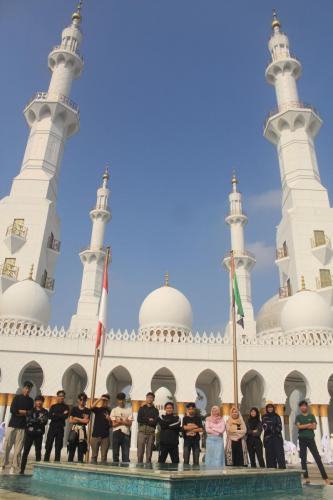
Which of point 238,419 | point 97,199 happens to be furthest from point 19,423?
point 97,199

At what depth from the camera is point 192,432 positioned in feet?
28.5

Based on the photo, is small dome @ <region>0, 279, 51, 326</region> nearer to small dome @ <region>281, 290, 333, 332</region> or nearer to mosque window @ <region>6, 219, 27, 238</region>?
mosque window @ <region>6, 219, 27, 238</region>

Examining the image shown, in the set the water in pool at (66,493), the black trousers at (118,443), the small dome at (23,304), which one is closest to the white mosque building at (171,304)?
the small dome at (23,304)

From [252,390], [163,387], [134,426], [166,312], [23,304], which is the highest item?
[166,312]

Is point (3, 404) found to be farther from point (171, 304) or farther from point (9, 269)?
point (171, 304)

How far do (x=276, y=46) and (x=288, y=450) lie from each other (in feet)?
104

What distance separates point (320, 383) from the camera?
2111 cm

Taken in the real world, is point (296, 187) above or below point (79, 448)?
above

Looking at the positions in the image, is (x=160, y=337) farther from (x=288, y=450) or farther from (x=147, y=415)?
(x=147, y=415)

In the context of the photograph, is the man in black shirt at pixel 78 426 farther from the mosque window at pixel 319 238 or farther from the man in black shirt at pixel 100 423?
the mosque window at pixel 319 238

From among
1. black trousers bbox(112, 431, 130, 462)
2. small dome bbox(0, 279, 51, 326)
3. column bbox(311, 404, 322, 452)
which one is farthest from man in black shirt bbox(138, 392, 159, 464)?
small dome bbox(0, 279, 51, 326)

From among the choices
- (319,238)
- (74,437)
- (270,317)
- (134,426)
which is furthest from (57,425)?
(270,317)

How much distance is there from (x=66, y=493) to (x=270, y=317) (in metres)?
27.8

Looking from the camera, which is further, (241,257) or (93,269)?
(93,269)
